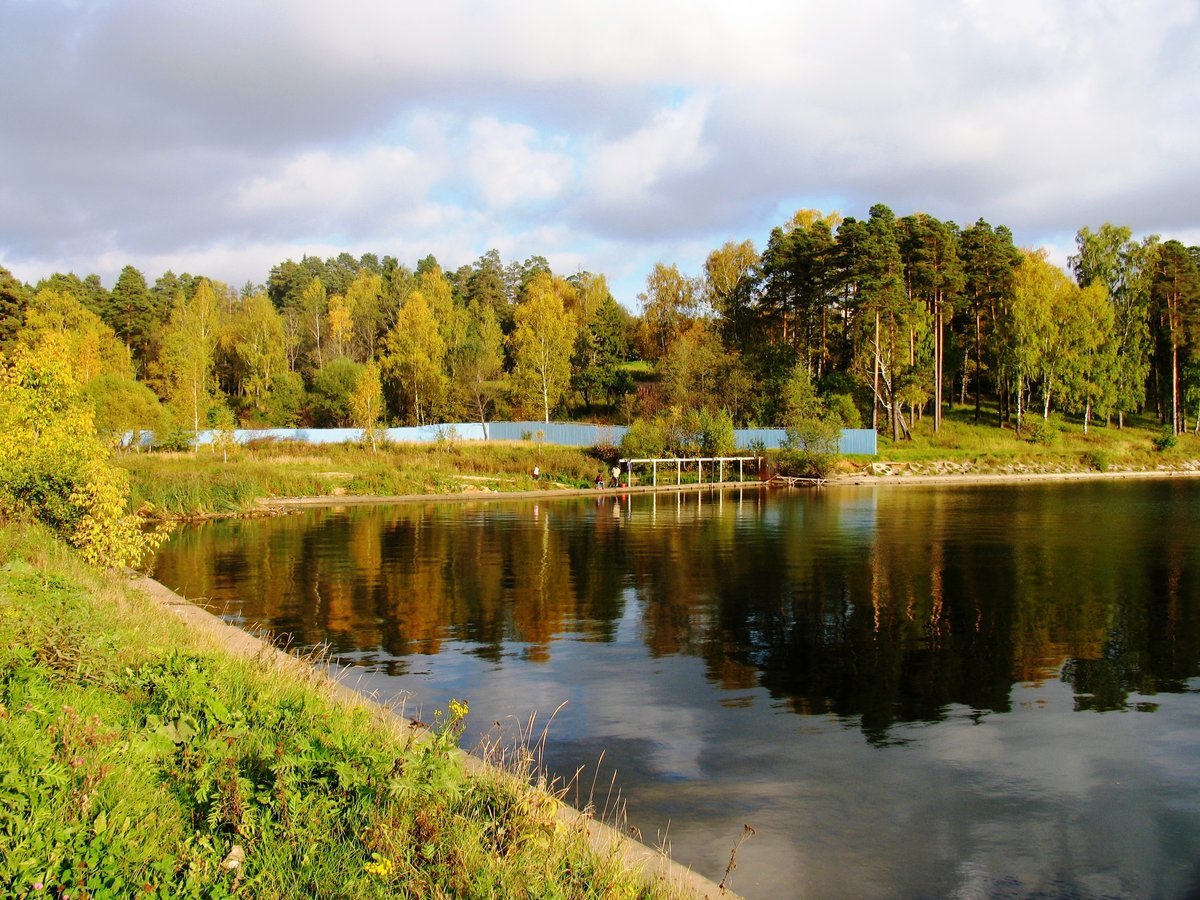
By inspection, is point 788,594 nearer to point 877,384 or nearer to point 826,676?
point 826,676

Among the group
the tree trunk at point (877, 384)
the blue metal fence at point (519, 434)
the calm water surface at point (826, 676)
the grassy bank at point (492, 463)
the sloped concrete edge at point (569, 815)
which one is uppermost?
the tree trunk at point (877, 384)

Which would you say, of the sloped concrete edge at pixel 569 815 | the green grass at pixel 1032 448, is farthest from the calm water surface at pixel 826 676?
the green grass at pixel 1032 448

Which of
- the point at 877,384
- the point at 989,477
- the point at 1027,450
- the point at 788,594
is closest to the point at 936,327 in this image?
the point at 877,384

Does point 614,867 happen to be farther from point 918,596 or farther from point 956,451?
point 956,451

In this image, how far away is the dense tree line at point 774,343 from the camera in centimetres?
7619

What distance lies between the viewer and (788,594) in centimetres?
2252

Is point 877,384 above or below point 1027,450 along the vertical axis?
above

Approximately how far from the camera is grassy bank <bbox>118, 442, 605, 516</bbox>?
148 feet

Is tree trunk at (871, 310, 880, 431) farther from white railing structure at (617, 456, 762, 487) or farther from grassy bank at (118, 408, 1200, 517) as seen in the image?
white railing structure at (617, 456, 762, 487)

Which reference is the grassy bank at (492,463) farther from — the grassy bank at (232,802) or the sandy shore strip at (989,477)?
the grassy bank at (232,802)

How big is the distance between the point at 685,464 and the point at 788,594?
48767 mm

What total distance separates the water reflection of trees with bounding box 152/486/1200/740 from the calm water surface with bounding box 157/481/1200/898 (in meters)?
0.11

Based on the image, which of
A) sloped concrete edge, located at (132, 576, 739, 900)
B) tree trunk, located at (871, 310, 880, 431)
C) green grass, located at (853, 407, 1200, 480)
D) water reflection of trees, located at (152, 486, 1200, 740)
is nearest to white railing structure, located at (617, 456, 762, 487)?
green grass, located at (853, 407, 1200, 480)

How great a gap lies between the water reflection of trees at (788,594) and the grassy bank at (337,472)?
16.1 feet
